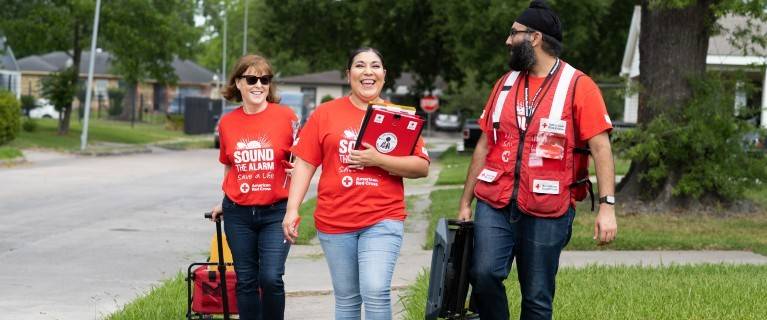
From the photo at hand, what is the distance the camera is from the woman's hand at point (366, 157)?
6102mm

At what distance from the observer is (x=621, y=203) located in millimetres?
17016

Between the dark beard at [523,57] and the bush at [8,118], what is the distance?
95.0 feet

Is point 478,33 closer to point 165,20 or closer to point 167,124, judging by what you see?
point 165,20

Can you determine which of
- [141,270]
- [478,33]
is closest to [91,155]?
[478,33]

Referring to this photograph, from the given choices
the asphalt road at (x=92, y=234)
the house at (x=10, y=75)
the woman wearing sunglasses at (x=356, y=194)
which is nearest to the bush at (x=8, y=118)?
the asphalt road at (x=92, y=234)

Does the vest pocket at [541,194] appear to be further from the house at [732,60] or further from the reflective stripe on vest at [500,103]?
the house at [732,60]

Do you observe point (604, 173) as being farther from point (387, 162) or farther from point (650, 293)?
point (650, 293)

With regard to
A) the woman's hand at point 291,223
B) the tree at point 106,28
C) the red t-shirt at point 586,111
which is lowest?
the woman's hand at point 291,223

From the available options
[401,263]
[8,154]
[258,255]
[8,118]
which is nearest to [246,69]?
[258,255]

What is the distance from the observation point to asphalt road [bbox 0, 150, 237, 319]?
32.4ft

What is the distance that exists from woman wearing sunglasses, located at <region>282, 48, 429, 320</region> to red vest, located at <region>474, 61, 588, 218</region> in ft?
1.43

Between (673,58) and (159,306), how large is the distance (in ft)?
31.8

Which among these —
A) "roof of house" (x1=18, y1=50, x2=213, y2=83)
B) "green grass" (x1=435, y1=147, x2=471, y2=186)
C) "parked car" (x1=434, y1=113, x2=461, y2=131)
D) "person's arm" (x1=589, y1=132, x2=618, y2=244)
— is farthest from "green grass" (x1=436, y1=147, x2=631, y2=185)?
"roof of house" (x1=18, y1=50, x2=213, y2=83)

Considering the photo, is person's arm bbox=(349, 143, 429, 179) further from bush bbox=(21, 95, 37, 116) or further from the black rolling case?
bush bbox=(21, 95, 37, 116)
